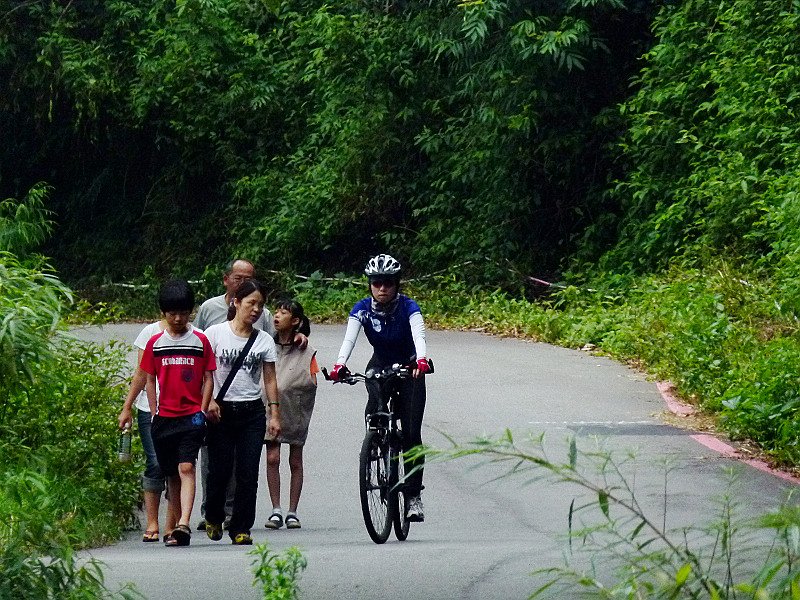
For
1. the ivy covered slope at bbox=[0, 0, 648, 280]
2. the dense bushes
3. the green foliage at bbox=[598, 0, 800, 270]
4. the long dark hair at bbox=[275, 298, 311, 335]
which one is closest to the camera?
the dense bushes

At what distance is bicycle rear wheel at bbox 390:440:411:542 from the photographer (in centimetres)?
963

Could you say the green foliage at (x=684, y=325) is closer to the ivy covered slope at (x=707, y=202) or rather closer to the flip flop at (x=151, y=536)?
the ivy covered slope at (x=707, y=202)

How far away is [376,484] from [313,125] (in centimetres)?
2382

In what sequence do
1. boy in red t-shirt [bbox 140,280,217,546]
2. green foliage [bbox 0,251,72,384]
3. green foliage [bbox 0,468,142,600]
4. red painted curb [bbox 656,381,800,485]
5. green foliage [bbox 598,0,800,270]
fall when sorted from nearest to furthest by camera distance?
green foliage [bbox 0,468,142,600], green foliage [bbox 0,251,72,384], boy in red t-shirt [bbox 140,280,217,546], red painted curb [bbox 656,381,800,485], green foliage [bbox 598,0,800,270]

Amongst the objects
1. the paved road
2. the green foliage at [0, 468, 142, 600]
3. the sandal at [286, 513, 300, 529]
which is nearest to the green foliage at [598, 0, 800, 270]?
the paved road

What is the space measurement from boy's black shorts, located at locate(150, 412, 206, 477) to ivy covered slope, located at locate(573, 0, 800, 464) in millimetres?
7022

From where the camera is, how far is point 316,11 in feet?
106

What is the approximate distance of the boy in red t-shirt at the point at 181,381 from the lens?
9250mm

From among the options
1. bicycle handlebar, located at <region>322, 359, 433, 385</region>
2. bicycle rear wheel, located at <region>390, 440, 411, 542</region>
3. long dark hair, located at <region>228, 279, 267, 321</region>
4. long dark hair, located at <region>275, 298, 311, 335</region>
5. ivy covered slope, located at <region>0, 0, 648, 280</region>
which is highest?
ivy covered slope, located at <region>0, 0, 648, 280</region>

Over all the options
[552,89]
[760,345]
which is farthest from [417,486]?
[552,89]

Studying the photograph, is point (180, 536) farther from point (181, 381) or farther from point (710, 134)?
point (710, 134)

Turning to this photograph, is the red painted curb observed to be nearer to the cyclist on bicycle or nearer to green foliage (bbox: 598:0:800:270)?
the cyclist on bicycle

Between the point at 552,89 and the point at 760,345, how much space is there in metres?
12.4

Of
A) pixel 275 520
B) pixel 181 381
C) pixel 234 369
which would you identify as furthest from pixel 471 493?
pixel 181 381
